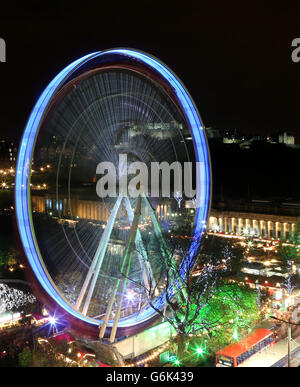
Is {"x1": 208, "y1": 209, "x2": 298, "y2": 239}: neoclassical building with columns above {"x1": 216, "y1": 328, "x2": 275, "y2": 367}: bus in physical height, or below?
above

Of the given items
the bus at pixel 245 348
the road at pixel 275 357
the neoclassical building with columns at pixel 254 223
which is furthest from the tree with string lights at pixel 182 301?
the neoclassical building with columns at pixel 254 223

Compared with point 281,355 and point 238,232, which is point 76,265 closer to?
point 281,355

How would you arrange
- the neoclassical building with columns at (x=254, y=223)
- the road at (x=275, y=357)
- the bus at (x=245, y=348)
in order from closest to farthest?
the bus at (x=245, y=348), the road at (x=275, y=357), the neoclassical building with columns at (x=254, y=223)

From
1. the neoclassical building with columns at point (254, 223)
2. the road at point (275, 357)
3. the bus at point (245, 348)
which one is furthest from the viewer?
the neoclassical building with columns at point (254, 223)

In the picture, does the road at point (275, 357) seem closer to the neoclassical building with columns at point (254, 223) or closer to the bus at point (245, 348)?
the bus at point (245, 348)

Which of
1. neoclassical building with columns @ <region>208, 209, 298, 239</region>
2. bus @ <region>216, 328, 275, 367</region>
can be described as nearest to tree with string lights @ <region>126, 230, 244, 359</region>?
bus @ <region>216, 328, 275, 367</region>

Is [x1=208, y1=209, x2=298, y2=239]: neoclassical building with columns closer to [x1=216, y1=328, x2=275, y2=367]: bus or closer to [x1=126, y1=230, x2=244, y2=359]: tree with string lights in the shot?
[x1=126, y1=230, x2=244, y2=359]: tree with string lights

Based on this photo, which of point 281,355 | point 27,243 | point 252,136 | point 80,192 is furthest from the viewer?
point 252,136
